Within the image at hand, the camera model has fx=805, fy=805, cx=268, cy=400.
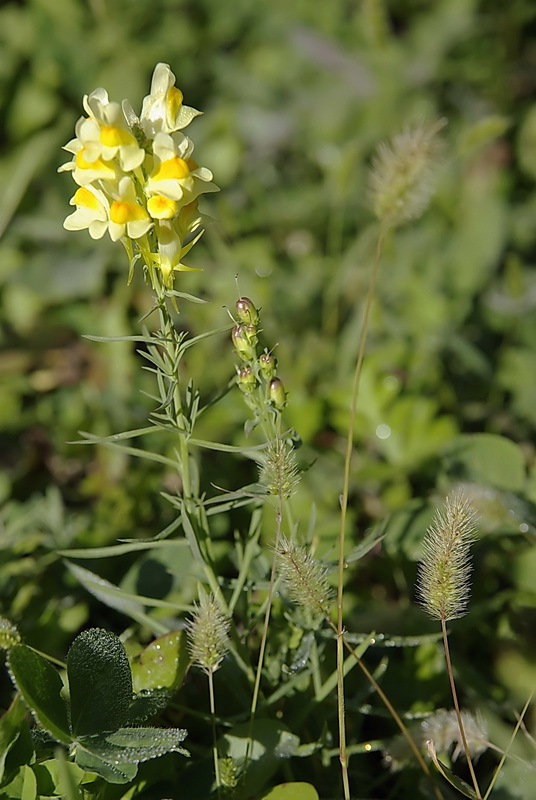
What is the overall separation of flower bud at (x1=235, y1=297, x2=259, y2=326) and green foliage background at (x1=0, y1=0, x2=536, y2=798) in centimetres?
49

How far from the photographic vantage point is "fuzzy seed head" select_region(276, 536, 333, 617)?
2.86 feet

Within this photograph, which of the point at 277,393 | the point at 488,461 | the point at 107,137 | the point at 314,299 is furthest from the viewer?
the point at 314,299

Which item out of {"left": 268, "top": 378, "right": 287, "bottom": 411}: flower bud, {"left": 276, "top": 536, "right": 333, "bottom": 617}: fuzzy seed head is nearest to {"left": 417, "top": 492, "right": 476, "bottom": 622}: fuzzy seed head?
{"left": 276, "top": 536, "right": 333, "bottom": 617}: fuzzy seed head

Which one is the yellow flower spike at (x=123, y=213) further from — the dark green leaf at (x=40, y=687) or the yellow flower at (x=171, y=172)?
the dark green leaf at (x=40, y=687)

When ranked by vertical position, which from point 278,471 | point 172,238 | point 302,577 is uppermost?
point 172,238

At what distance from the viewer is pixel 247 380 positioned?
35.2 inches

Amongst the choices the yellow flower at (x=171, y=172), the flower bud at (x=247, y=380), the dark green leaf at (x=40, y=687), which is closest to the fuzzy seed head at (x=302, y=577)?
the flower bud at (x=247, y=380)

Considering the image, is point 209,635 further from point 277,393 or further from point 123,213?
point 123,213

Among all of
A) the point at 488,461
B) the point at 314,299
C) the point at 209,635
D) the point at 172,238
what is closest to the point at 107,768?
the point at 209,635

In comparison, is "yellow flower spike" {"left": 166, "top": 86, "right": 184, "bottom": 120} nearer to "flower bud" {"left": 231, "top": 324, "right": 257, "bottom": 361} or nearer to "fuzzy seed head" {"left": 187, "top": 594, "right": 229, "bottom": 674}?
"flower bud" {"left": 231, "top": 324, "right": 257, "bottom": 361}

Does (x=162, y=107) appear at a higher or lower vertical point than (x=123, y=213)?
higher

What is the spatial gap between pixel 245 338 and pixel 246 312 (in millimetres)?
31

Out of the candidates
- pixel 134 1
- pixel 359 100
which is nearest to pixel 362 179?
pixel 359 100

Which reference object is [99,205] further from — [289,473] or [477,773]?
[477,773]
